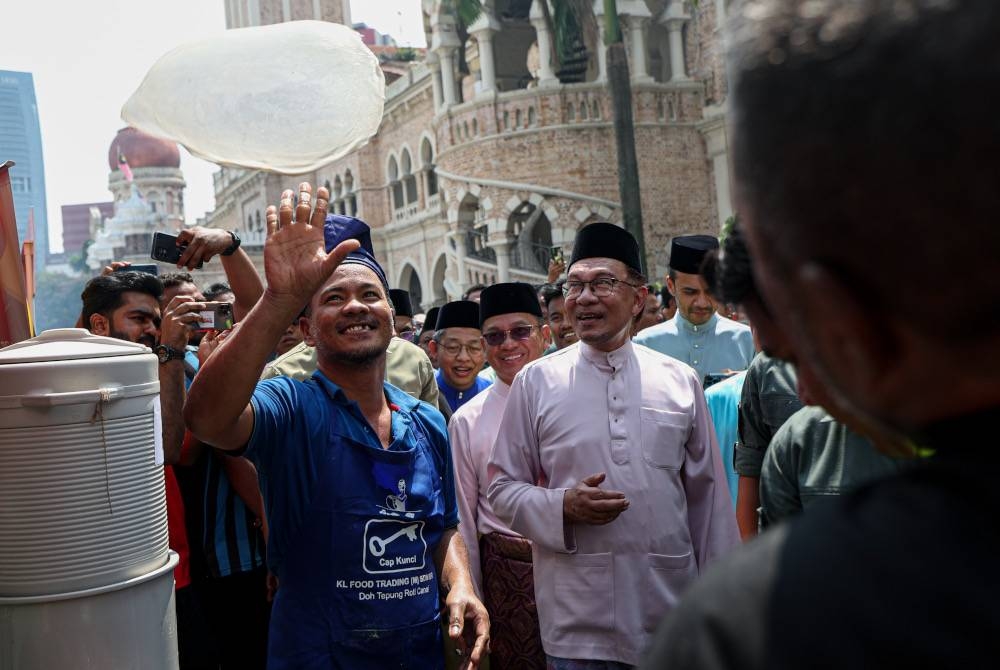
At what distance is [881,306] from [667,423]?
2920 mm

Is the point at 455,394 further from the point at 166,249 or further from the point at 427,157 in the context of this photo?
the point at 427,157

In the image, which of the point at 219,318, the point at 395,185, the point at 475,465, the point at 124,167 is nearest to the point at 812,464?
the point at 475,465

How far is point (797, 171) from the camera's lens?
74cm

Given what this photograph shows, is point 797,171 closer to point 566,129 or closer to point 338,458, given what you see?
point 338,458

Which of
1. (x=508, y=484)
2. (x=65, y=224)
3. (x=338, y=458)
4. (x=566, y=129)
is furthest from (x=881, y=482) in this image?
(x=65, y=224)

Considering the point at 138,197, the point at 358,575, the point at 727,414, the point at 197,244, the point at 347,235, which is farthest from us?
the point at 138,197

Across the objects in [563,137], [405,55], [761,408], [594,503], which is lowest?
[594,503]

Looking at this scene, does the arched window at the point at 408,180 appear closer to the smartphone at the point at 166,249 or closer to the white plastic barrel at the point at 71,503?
the smartphone at the point at 166,249

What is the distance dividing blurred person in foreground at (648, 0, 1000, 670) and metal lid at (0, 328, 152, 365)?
224 centimetres

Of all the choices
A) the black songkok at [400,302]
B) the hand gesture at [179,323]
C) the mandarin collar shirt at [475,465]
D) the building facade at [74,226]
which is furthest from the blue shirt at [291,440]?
the building facade at [74,226]

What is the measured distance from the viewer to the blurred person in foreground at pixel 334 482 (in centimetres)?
253

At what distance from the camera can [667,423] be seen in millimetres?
3621

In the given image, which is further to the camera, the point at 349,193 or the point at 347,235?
the point at 349,193

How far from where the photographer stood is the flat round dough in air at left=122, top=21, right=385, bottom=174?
3.45 m
